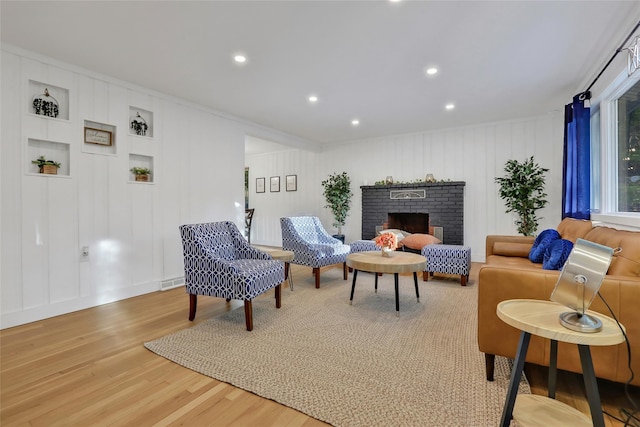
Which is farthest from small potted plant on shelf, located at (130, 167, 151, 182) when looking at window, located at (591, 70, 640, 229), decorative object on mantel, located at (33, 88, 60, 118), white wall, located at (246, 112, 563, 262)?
window, located at (591, 70, 640, 229)

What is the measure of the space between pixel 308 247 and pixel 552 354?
2771mm

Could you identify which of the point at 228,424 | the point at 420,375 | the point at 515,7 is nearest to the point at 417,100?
the point at 515,7

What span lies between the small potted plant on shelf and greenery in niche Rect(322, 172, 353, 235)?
3798 millimetres

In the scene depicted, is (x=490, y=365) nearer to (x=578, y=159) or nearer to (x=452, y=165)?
(x=578, y=159)

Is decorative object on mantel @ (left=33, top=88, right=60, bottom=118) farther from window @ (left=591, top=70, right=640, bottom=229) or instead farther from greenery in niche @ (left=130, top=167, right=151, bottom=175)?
window @ (left=591, top=70, right=640, bottom=229)

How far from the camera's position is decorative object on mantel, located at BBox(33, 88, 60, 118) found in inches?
115

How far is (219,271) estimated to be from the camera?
256 centimetres

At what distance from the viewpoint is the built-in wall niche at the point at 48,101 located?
2900mm

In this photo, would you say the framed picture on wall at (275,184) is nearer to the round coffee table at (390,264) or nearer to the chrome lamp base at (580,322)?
the round coffee table at (390,264)

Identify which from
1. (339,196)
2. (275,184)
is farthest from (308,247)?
(275,184)

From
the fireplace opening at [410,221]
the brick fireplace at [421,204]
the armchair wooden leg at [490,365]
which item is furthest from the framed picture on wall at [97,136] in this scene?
the fireplace opening at [410,221]

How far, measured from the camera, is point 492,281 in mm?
1691

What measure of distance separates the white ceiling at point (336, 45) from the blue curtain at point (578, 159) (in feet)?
1.15

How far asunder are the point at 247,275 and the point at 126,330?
118cm
